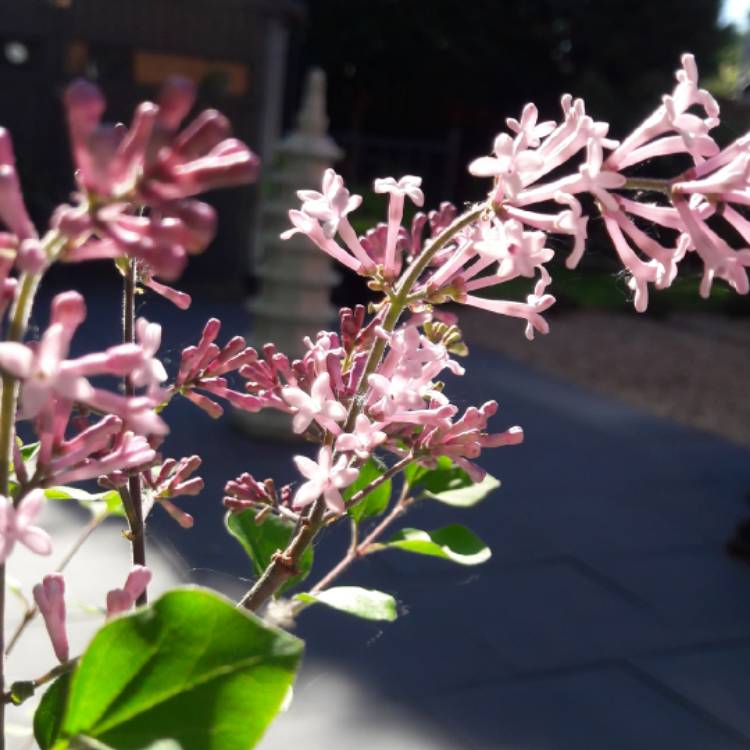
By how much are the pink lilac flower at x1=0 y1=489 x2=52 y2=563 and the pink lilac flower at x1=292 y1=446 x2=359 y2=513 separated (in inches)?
4.9

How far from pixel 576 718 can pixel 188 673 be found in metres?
1.84

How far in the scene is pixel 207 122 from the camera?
0.28 meters

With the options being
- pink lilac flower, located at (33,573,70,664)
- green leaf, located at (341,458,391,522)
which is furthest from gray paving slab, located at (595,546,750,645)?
pink lilac flower, located at (33,573,70,664)

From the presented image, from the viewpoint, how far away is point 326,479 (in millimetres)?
418

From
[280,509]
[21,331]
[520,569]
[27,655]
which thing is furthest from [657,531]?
[21,331]

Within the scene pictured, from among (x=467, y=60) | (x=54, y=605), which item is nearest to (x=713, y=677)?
(x=54, y=605)

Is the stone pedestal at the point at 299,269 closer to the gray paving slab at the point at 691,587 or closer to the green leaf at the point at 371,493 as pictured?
the gray paving slab at the point at 691,587

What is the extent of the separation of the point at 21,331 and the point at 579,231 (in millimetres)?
192

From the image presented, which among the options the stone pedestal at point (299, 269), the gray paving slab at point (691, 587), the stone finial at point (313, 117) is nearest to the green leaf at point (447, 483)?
the gray paving slab at point (691, 587)

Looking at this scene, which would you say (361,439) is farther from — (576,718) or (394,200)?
(576,718)

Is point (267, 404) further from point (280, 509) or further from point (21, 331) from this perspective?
point (21, 331)

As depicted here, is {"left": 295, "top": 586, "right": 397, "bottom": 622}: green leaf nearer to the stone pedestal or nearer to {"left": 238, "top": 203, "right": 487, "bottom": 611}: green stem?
{"left": 238, "top": 203, "right": 487, "bottom": 611}: green stem

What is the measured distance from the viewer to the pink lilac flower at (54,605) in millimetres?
408

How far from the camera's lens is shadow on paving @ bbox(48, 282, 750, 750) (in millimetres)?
2068
